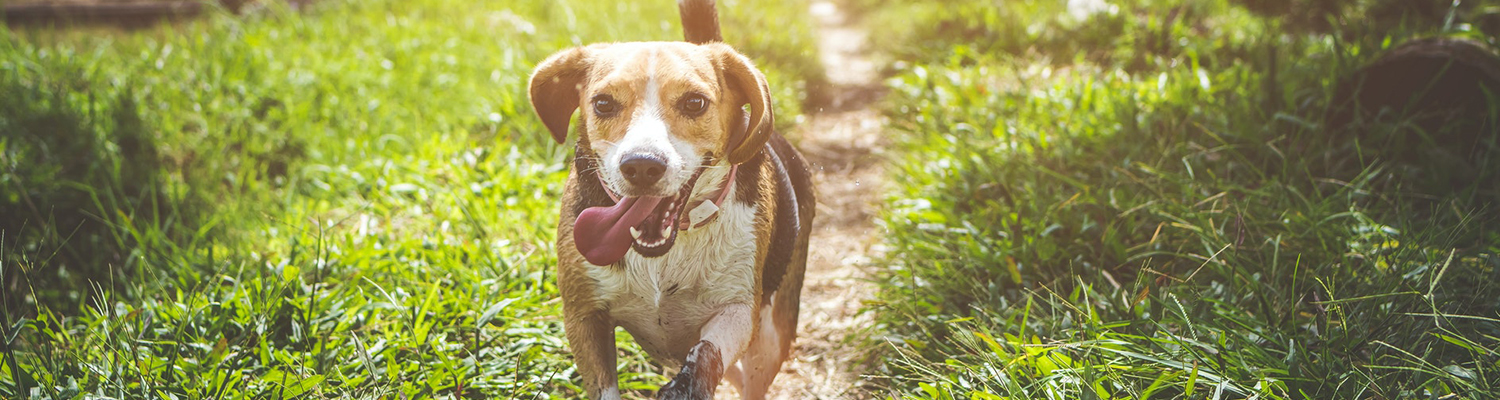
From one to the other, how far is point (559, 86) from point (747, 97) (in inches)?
16.6

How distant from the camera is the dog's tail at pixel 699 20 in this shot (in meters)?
2.34

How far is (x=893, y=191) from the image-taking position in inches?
161

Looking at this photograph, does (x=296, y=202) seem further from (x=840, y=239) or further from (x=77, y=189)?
(x=840, y=239)

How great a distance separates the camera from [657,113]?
1.75 m

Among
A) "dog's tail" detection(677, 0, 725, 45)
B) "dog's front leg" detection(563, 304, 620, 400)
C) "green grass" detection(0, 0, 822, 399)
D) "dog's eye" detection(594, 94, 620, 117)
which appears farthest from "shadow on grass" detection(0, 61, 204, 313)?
"dog's eye" detection(594, 94, 620, 117)

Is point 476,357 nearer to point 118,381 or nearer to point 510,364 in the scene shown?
point 510,364

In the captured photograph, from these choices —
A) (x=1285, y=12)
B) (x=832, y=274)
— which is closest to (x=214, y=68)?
(x=832, y=274)

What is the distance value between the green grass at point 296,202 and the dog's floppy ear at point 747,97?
0.95 m

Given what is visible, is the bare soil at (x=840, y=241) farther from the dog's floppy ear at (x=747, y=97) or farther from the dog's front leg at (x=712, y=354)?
the dog's floppy ear at (x=747, y=97)

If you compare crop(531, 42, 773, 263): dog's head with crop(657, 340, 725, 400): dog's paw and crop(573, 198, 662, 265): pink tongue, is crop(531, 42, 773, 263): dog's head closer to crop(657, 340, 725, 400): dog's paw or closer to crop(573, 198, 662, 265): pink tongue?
crop(573, 198, 662, 265): pink tongue

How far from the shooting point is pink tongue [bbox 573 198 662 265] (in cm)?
174

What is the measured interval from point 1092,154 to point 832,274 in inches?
50.3

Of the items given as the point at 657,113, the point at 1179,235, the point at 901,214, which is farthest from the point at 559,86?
the point at 1179,235

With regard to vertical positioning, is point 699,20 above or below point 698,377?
above
